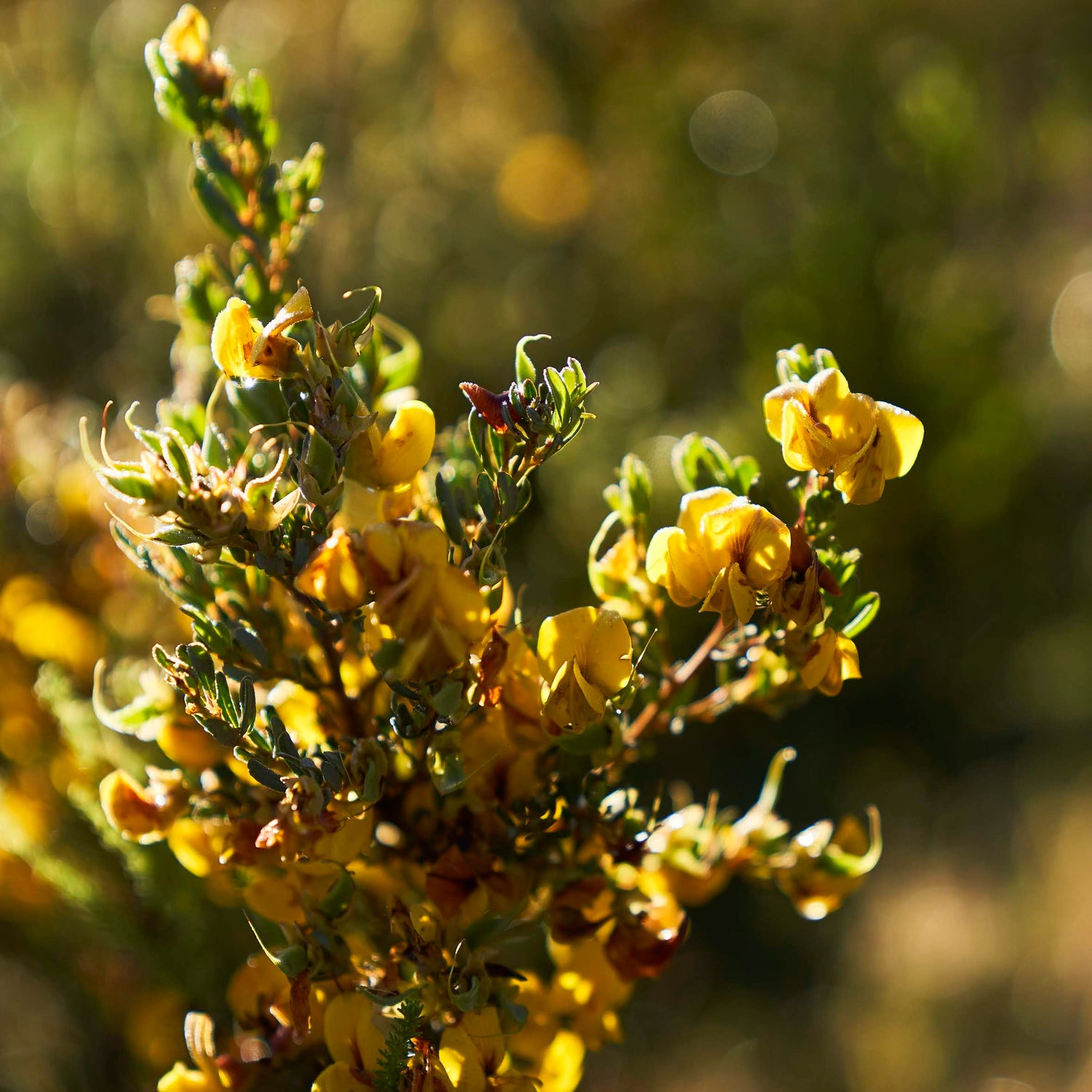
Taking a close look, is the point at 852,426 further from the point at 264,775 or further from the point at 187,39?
the point at 187,39

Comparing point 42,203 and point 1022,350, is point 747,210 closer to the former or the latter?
point 1022,350

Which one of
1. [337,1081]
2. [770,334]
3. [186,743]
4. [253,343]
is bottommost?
[770,334]

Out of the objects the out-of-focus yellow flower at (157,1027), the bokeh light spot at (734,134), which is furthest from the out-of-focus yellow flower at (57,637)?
the bokeh light spot at (734,134)

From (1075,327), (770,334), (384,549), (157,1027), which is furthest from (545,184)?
(384,549)

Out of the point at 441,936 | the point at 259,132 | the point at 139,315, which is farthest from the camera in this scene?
the point at 139,315

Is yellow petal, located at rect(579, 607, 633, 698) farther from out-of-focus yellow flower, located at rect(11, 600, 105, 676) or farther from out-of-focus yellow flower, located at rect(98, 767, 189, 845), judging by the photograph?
out-of-focus yellow flower, located at rect(11, 600, 105, 676)

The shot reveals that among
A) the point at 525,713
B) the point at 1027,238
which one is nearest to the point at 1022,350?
the point at 1027,238

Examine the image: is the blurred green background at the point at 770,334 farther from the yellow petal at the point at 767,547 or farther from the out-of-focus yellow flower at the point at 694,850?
the yellow petal at the point at 767,547
